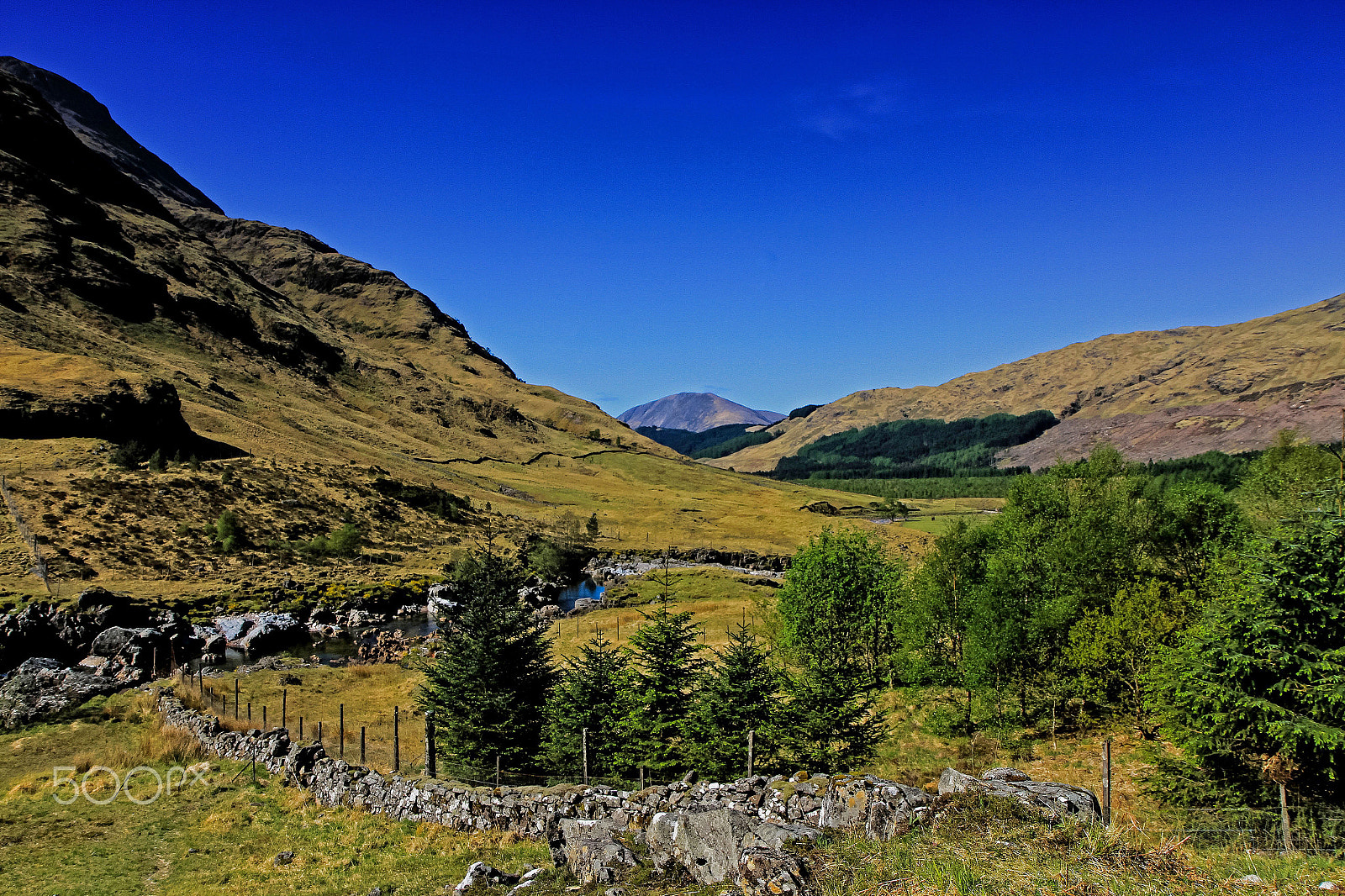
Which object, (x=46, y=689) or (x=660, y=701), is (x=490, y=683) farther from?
(x=46, y=689)

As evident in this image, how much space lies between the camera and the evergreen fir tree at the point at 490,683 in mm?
26781

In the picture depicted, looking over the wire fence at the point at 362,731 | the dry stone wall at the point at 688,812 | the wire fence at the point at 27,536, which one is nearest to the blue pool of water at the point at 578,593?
the wire fence at the point at 362,731

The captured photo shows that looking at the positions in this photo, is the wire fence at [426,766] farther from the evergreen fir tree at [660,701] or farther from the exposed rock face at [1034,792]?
the exposed rock face at [1034,792]

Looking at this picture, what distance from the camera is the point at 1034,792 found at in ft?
40.3

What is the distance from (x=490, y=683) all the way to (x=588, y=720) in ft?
16.7

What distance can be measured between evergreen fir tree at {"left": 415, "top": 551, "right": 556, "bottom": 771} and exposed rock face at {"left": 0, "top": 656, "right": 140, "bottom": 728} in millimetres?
18688

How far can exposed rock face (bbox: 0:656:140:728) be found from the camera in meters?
30.4

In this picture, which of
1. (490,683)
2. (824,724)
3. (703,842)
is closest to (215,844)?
(490,683)

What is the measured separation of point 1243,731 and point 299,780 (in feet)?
101

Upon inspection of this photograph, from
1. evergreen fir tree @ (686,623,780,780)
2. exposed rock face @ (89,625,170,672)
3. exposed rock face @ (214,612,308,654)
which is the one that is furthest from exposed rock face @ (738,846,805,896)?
exposed rock face @ (214,612,308,654)

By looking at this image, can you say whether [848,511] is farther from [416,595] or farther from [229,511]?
[229,511]

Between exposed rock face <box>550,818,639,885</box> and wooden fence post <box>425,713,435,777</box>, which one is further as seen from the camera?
wooden fence post <box>425,713,435,777</box>

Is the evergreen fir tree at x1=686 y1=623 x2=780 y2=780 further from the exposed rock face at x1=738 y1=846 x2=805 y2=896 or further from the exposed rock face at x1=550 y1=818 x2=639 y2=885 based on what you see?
the exposed rock face at x1=738 y1=846 x2=805 y2=896

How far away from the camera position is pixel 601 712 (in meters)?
26.0
